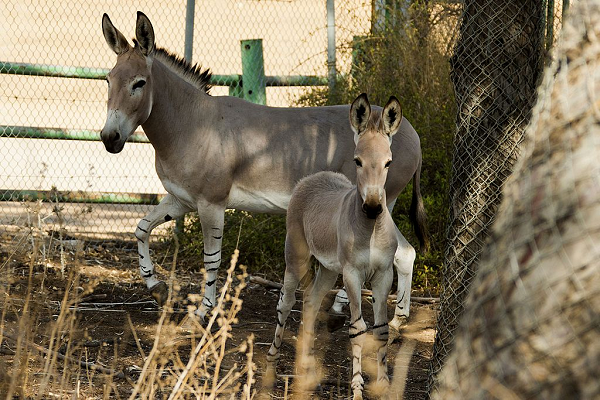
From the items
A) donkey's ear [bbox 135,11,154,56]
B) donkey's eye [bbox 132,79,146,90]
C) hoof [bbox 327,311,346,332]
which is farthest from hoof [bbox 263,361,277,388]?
donkey's ear [bbox 135,11,154,56]

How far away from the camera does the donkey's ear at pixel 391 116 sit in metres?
4.84

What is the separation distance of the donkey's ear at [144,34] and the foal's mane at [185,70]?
1.39 ft

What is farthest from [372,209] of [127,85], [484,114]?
[127,85]

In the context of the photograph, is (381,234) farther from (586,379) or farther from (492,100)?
(586,379)

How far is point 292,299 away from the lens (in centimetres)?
526

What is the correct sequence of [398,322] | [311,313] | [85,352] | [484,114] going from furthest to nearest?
[398,322] < [311,313] < [85,352] < [484,114]

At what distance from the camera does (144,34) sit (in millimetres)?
6344

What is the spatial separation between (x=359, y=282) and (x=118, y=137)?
7.66ft

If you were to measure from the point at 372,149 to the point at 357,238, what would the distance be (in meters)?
0.52

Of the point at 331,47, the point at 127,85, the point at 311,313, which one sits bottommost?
the point at 311,313

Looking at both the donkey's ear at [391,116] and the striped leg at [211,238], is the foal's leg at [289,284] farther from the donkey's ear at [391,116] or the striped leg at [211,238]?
the striped leg at [211,238]

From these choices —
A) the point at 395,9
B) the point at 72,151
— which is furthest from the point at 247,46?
the point at 72,151

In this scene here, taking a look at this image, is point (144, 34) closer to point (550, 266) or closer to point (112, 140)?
point (112, 140)

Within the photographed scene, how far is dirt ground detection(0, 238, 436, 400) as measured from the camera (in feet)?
17.1
